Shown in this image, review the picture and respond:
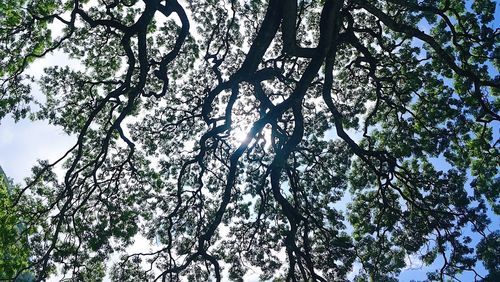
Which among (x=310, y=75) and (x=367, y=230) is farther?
(x=367, y=230)

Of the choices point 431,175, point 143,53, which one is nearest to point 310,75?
point 143,53

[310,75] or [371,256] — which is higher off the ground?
[310,75]

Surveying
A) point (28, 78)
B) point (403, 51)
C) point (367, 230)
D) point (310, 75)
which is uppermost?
point (403, 51)

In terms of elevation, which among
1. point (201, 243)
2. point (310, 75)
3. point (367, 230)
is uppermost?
point (310, 75)

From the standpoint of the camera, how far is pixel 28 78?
490 inches

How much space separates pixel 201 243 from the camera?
990 cm

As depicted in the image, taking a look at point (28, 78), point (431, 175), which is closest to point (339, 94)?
point (431, 175)

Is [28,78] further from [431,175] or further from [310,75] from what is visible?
[431,175]

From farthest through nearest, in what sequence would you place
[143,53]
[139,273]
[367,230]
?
[367,230] → [139,273] → [143,53]

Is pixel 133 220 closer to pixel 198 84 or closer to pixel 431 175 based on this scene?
pixel 198 84

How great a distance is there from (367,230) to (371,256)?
86cm

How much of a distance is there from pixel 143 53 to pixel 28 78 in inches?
164

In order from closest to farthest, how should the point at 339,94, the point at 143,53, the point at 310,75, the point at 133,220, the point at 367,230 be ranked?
the point at 310,75 < the point at 143,53 < the point at 133,220 < the point at 367,230 < the point at 339,94

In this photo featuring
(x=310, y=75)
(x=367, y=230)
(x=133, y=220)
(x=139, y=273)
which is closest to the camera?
(x=310, y=75)
